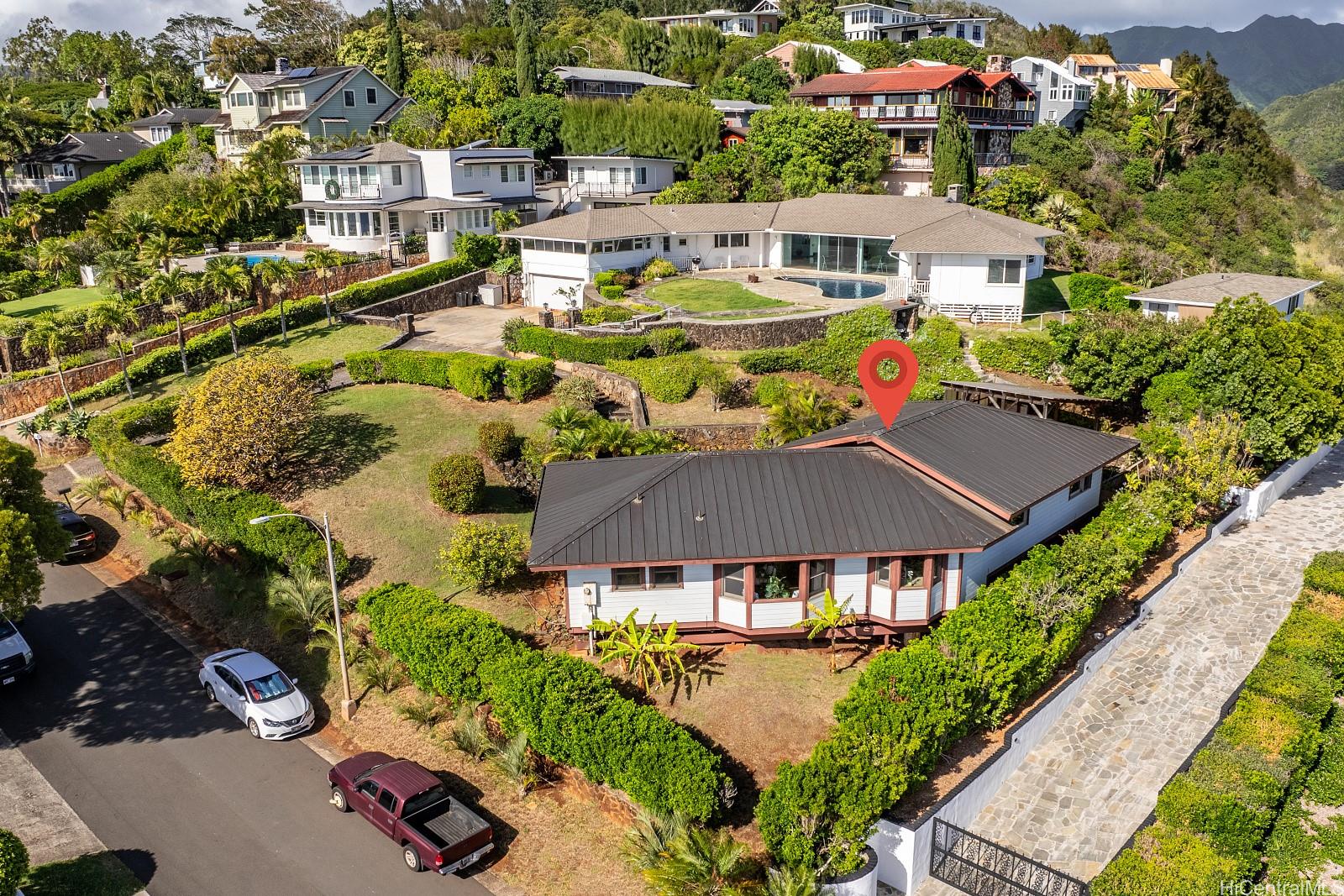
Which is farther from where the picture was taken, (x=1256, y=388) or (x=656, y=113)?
(x=656, y=113)

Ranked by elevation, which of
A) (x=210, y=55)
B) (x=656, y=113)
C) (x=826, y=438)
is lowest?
(x=826, y=438)

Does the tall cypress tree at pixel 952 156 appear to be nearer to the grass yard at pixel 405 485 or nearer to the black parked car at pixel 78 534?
the grass yard at pixel 405 485

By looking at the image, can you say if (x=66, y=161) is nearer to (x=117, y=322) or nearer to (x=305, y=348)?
(x=117, y=322)

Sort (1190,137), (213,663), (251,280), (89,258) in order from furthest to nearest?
(1190,137) → (89,258) → (251,280) → (213,663)

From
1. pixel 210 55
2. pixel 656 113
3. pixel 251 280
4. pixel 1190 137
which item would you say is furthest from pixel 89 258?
pixel 1190 137

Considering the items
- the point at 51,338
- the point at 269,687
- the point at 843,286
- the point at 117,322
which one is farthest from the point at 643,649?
the point at 51,338

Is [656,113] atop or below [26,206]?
atop

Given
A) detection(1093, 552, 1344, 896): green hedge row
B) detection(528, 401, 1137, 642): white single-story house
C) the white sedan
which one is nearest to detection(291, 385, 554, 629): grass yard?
detection(528, 401, 1137, 642): white single-story house

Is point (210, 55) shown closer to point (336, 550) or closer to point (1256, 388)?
point (336, 550)
